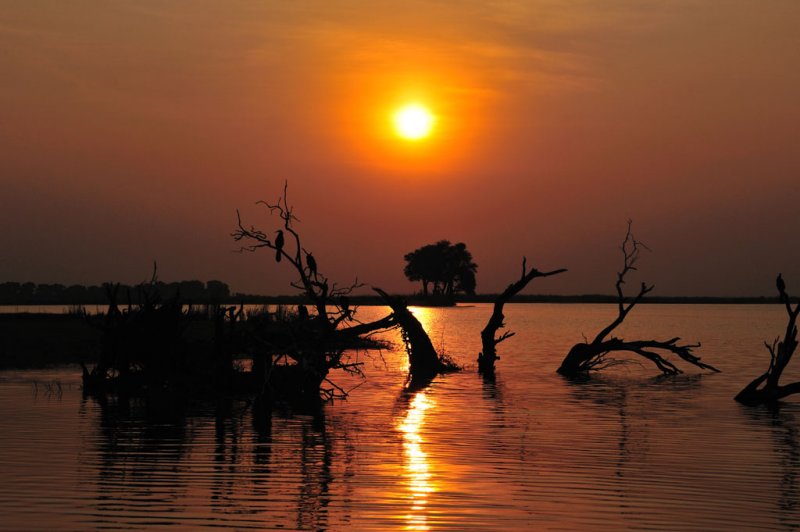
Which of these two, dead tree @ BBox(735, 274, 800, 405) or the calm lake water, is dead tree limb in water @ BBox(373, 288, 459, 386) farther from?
dead tree @ BBox(735, 274, 800, 405)

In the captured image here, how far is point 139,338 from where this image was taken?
89.1 ft

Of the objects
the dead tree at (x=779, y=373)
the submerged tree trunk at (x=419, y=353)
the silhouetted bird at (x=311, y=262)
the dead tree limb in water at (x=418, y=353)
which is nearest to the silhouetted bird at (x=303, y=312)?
the silhouetted bird at (x=311, y=262)

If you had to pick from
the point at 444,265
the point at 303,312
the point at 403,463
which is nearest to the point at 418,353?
the point at 303,312

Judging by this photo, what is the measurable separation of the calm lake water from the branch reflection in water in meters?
0.05

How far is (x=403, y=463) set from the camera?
17609 millimetres

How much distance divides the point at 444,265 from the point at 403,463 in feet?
567

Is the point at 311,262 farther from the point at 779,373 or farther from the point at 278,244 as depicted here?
the point at 779,373

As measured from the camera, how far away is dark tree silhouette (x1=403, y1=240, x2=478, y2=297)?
189 m

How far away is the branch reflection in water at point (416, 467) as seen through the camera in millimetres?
13094

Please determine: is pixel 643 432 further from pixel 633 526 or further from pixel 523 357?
pixel 523 357

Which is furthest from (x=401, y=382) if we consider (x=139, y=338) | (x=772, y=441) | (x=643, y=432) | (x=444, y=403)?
(x=772, y=441)

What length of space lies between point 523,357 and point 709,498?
38.2 m

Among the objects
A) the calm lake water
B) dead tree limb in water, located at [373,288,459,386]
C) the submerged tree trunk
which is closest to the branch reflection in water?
the calm lake water

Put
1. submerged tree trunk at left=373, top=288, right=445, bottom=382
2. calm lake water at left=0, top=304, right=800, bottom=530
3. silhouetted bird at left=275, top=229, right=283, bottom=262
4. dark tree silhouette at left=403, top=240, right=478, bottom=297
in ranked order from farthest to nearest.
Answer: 1. dark tree silhouette at left=403, top=240, right=478, bottom=297
2. submerged tree trunk at left=373, top=288, right=445, bottom=382
3. silhouetted bird at left=275, top=229, right=283, bottom=262
4. calm lake water at left=0, top=304, right=800, bottom=530
